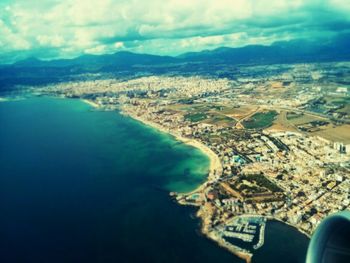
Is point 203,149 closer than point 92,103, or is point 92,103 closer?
point 203,149

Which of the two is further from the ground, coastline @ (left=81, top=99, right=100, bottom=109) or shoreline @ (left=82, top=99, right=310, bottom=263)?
coastline @ (left=81, top=99, right=100, bottom=109)

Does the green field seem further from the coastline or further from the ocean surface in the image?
the coastline

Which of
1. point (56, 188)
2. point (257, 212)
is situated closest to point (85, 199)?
point (56, 188)

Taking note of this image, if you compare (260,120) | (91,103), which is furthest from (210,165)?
(91,103)

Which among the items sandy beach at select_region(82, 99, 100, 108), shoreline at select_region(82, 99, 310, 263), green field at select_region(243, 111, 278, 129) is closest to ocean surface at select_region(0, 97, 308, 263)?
shoreline at select_region(82, 99, 310, 263)

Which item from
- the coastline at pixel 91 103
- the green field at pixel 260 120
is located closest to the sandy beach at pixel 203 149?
the green field at pixel 260 120

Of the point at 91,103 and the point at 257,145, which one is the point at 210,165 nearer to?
the point at 257,145
